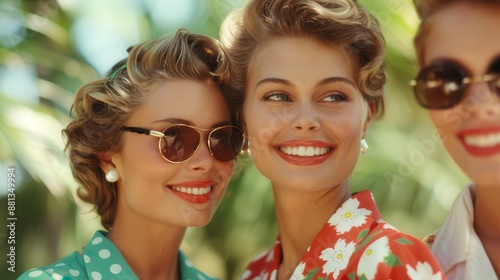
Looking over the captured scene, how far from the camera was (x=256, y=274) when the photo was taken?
298cm

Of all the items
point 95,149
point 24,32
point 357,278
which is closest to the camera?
point 357,278

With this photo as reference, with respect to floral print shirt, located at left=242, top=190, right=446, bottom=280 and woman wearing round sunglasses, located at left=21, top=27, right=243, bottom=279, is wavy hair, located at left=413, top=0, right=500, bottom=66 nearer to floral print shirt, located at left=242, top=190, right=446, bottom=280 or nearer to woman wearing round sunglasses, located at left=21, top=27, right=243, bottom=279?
floral print shirt, located at left=242, top=190, right=446, bottom=280

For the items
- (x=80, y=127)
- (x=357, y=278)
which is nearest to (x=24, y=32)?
(x=80, y=127)

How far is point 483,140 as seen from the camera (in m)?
1.83

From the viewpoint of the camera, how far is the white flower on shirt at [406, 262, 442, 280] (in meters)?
2.10

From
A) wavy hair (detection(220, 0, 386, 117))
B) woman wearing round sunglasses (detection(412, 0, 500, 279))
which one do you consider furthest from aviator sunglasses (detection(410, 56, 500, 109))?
wavy hair (detection(220, 0, 386, 117))

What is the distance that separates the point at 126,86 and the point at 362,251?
109 centimetres

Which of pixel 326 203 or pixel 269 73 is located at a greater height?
pixel 269 73

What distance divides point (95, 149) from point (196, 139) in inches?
16.8

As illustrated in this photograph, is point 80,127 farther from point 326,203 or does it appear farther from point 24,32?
point 24,32

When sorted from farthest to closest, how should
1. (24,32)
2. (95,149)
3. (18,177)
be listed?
(24,32), (18,177), (95,149)

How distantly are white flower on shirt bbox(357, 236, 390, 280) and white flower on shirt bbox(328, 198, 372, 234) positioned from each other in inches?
7.2

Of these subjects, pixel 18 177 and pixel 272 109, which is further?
pixel 18 177

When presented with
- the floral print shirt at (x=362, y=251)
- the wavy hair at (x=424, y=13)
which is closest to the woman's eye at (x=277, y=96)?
the floral print shirt at (x=362, y=251)
